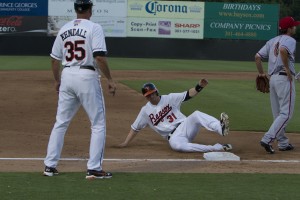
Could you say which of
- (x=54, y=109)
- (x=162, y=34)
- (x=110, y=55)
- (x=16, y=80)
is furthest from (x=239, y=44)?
(x=54, y=109)

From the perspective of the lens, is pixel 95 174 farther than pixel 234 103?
No

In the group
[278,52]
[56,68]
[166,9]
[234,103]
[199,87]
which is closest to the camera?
[56,68]

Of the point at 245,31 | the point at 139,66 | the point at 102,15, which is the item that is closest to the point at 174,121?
the point at 139,66

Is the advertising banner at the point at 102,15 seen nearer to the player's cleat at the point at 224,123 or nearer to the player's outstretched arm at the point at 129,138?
the player's outstretched arm at the point at 129,138

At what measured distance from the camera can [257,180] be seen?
669 cm

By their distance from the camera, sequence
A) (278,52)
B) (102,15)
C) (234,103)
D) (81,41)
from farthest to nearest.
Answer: (102,15), (234,103), (278,52), (81,41)

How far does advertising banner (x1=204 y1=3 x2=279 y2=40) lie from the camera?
1583 inches

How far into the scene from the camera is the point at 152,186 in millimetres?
6289

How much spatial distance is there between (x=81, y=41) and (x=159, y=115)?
243cm

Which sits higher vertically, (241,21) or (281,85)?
(241,21)

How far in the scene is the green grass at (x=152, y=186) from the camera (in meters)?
5.87

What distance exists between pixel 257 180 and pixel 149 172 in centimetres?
115

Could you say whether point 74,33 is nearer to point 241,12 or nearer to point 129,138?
point 129,138

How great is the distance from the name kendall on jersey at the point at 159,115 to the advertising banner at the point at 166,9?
31348mm
